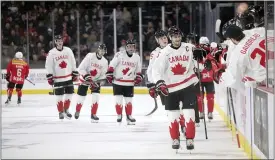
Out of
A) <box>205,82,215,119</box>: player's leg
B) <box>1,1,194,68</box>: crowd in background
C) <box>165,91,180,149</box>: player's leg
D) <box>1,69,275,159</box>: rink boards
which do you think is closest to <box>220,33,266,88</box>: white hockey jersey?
<box>1,69,275,159</box>: rink boards

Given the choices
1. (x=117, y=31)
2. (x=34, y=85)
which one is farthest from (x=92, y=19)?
(x=34, y=85)

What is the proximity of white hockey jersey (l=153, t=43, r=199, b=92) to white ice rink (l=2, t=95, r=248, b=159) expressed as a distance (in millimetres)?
626

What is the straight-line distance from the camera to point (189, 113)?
5676 mm

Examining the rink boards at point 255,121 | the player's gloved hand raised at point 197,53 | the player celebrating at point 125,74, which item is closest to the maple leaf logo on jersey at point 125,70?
the player celebrating at point 125,74

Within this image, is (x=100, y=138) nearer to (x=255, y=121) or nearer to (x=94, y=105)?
(x=94, y=105)

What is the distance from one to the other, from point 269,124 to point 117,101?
4060 mm

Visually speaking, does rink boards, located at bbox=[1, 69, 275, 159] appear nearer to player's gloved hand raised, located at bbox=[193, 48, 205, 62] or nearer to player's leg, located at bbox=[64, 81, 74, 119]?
player's gloved hand raised, located at bbox=[193, 48, 205, 62]

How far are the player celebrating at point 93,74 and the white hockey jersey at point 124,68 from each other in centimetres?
51

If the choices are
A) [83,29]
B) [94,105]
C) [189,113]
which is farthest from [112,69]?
[83,29]

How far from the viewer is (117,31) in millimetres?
13633

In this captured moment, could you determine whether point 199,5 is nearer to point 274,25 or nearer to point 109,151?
point 109,151

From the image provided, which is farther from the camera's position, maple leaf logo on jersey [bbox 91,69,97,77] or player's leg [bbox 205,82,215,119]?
maple leaf logo on jersey [bbox 91,69,97,77]

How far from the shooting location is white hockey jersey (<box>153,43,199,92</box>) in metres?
5.74

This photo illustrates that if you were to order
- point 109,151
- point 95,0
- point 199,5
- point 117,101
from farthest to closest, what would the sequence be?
point 95,0 → point 199,5 → point 117,101 → point 109,151
